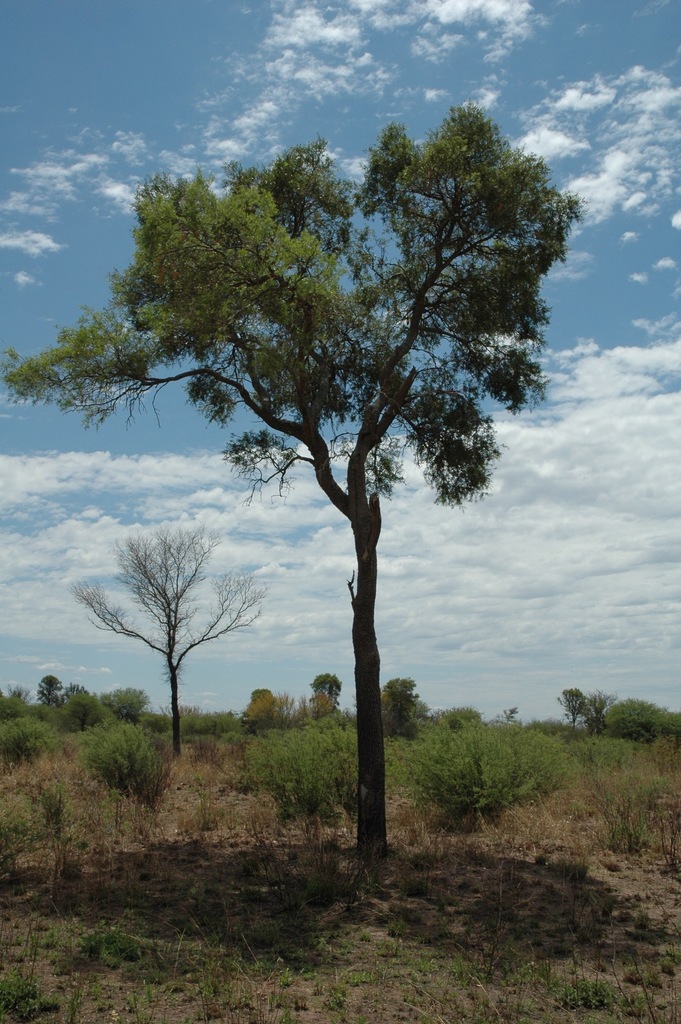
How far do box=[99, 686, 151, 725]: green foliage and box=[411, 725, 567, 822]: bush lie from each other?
29.6 metres

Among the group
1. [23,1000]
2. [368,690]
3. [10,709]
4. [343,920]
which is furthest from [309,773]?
[10,709]

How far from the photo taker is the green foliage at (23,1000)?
5172mm

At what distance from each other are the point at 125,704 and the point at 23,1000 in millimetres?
37125

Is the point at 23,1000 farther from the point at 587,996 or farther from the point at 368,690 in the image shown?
the point at 368,690

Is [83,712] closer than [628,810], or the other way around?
[628,810]

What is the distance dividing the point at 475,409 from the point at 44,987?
9208mm

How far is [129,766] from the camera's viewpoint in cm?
1498

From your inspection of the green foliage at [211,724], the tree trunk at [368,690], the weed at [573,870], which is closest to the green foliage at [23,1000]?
the tree trunk at [368,690]

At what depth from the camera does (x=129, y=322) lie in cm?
1141

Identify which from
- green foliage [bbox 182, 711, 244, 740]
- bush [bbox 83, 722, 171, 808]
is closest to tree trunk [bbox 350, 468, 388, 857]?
bush [bbox 83, 722, 171, 808]

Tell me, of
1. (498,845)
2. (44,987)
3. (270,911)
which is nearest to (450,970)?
(270,911)

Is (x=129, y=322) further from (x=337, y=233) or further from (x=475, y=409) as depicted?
(x=475, y=409)

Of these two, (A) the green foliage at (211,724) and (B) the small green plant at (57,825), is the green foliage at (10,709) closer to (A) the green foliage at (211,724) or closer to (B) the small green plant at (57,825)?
(A) the green foliage at (211,724)

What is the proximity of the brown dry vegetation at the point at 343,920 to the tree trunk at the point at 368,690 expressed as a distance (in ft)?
1.35
